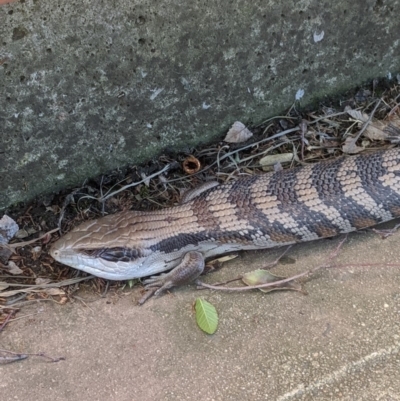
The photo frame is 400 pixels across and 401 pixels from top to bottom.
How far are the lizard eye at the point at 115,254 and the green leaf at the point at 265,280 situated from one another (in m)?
0.59

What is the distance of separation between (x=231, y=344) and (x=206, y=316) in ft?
0.56

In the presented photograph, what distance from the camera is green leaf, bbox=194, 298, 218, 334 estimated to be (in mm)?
2367

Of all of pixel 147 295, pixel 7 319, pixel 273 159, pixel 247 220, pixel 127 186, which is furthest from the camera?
pixel 273 159

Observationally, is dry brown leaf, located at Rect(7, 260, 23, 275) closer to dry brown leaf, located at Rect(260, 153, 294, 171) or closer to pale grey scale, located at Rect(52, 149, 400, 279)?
pale grey scale, located at Rect(52, 149, 400, 279)

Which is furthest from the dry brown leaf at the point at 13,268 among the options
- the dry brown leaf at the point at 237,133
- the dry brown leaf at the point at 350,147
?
the dry brown leaf at the point at 350,147

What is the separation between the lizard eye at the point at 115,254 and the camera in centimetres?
266

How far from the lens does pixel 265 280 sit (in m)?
2.57

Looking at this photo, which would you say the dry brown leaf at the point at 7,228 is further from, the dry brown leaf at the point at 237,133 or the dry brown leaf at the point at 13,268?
the dry brown leaf at the point at 237,133

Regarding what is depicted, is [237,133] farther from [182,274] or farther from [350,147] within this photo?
[182,274]

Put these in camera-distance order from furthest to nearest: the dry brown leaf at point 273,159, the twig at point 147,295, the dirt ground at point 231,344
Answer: the dry brown leaf at point 273,159
the twig at point 147,295
the dirt ground at point 231,344

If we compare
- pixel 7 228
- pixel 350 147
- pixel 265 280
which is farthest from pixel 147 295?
pixel 350 147

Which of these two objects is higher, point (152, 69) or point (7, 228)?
point (152, 69)

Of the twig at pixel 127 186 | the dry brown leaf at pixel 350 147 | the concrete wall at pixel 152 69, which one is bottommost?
the dry brown leaf at pixel 350 147

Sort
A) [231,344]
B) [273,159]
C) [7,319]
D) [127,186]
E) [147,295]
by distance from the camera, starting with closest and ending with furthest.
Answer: [231,344] < [7,319] < [147,295] < [127,186] < [273,159]
